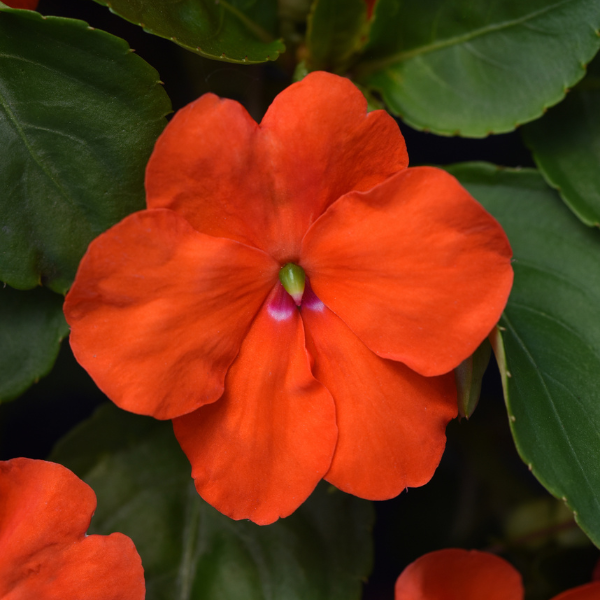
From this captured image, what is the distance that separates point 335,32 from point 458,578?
58 centimetres

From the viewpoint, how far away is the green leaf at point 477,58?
64 centimetres

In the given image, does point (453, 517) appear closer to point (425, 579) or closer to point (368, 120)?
point (425, 579)

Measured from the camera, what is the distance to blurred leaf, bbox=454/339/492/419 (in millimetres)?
492

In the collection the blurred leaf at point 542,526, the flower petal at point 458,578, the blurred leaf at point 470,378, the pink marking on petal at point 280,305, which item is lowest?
the blurred leaf at point 542,526

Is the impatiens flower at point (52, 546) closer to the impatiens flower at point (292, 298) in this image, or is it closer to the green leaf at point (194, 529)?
the impatiens flower at point (292, 298)

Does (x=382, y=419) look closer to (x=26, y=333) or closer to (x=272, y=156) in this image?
(x=272, y=156)

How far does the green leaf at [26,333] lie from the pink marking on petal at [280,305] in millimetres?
234

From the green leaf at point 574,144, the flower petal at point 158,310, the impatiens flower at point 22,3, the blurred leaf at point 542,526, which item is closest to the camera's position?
the flower petal at point 158,310

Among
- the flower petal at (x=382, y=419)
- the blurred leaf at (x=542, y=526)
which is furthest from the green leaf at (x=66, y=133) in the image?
the blurred leaf at (x=542, y=526)

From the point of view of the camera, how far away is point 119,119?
0.54 m

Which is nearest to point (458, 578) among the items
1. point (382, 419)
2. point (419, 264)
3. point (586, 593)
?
point (586, 593)

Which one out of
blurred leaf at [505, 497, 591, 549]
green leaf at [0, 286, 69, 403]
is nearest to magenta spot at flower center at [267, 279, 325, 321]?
green leaf at [0, 286, 69, 403]

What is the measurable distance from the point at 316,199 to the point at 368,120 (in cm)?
7

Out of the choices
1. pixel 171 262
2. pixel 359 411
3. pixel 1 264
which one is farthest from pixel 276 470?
pixel 1 264
